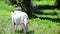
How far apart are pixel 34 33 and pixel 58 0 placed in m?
16.0

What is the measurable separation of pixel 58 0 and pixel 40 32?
51.8 feet

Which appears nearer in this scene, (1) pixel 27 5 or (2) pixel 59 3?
(1) pixel 27 5

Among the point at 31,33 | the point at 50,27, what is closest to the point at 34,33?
the point at 31,33

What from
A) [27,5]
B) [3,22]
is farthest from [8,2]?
[3,22]

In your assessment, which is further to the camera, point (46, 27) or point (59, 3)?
point (59, 3)

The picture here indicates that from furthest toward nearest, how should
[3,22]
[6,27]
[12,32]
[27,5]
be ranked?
[27,5] < [3,22] < [6,27] < [12,32]

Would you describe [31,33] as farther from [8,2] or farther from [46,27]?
[8,2]

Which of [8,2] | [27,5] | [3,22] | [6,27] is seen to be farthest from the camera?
[8,2]

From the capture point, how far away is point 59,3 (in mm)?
26500

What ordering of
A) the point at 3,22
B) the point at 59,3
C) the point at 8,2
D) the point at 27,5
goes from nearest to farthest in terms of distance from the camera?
the point at 3,22 → the point at 27,5 → the point at 8,2 → the point at 59,3

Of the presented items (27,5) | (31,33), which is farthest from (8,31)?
(27,5)

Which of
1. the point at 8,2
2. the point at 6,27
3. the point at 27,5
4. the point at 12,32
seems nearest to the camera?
the point at 12,32

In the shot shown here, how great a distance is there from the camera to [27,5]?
18.1 m

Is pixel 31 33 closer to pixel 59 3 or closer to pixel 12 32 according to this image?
pixel 12 32
